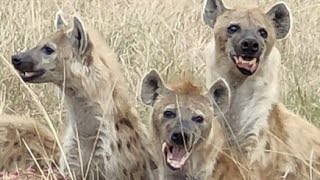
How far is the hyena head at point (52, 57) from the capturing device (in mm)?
7590

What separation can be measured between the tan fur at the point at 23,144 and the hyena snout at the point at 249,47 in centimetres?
141

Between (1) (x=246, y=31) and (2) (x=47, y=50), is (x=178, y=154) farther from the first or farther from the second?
(2) (x=47, y=50)

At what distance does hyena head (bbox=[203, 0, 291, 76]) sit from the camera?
24.5ft

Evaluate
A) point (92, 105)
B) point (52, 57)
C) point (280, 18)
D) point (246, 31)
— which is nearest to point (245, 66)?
point (246, 31)

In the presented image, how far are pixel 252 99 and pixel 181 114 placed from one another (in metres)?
0.74

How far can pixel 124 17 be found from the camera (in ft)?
35.2

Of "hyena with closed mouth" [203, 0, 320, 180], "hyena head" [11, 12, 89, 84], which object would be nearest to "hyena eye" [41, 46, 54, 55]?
"hyena head" [11, 12, 89, 84]

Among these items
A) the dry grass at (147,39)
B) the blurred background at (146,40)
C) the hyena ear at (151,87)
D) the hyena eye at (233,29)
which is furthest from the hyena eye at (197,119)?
the dry grass at (147,39)

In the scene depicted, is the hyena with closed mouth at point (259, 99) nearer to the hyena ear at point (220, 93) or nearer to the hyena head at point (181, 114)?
the hyena ear at point (220, 93)

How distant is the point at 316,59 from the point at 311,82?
605 millimetres

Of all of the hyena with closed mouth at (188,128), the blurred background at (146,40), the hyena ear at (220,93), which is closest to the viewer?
the hyena with closed mouth at (188,128)

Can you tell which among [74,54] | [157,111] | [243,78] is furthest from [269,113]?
[74,54]

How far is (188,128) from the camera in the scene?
23.1 feet

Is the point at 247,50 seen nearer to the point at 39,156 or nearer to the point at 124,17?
the point at 39,156
